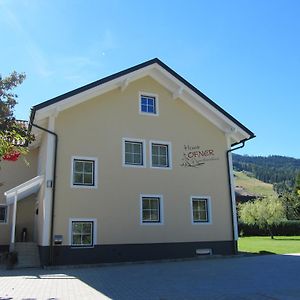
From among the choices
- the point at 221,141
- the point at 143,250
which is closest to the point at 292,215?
the point at 221,141

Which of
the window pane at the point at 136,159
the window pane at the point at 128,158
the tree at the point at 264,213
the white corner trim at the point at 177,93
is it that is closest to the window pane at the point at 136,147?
the window pane at the point at 136,159

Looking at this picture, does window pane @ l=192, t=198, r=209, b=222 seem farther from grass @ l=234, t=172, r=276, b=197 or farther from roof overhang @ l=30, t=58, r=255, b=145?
→ grass @ l=234, t=172, r=276, b=197

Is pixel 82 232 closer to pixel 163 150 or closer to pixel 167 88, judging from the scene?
pixel 163 150

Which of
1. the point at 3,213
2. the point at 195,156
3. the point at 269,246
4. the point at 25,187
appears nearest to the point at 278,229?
the point at 269,246

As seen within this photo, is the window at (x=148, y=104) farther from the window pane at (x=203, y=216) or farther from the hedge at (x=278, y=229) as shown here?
the hedge at (x=278, y=229)

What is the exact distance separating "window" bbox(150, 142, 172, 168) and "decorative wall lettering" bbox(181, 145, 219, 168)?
79 centimetres

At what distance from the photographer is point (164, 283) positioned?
37.0 ft

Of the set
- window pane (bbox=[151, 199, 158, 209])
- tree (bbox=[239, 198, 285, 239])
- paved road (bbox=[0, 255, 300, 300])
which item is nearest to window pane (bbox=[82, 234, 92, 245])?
paved road (bbox=[0, 255, 300, 300])

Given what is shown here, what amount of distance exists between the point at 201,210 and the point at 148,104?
5736 mm

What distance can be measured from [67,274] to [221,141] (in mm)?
10697

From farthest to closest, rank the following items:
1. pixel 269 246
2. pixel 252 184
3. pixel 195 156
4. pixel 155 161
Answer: pixel 252 184 < pixel 269 246 < pixel 195 156 < pixel 155 161

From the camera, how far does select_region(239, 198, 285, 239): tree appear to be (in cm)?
4144

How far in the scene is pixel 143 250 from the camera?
719 inches

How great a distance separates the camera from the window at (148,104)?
65.8 ft
